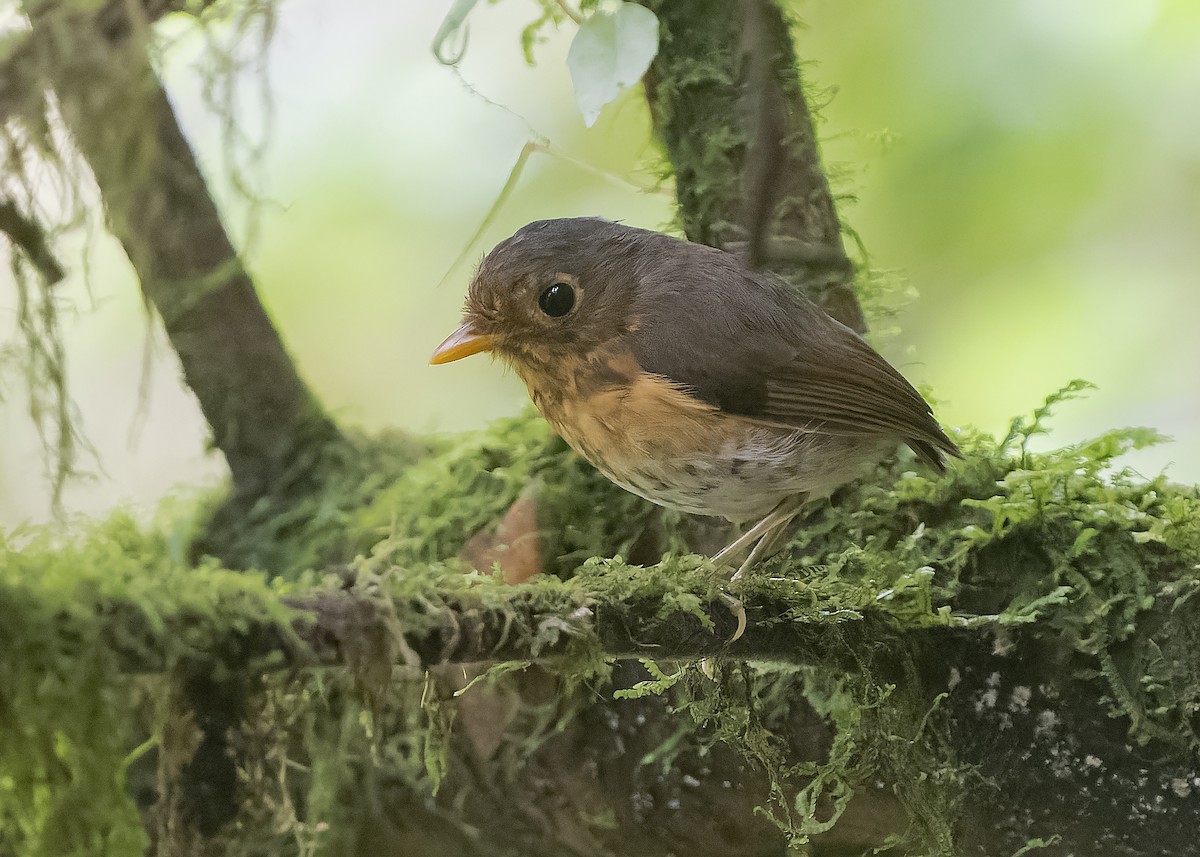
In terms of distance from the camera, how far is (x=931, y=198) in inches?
97.2

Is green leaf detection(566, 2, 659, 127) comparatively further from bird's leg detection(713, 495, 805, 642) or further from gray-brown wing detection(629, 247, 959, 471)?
bird's leg detection(713, 495, 805, 642)

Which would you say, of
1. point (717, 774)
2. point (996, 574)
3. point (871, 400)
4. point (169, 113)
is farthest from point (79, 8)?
point (996, 574)

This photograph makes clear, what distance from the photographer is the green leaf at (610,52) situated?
1.43 m

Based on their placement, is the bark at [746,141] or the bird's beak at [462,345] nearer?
the bird's beak at [462,345]

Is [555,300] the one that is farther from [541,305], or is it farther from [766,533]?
[766,533]

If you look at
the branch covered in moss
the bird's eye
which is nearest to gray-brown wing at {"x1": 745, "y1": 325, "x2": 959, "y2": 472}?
the bird's eye

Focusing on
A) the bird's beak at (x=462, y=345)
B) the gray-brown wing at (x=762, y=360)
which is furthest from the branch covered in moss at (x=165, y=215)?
the gray-brown wing at (x=762, y=360)

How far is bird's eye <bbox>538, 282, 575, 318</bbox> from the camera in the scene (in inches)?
58.9

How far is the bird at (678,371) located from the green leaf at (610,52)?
0.24m

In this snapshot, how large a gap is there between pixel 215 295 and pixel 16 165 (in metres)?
0.56

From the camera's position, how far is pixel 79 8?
2.16 meters

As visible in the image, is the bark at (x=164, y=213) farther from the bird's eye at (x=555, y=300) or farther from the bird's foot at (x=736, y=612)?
the bird's foot at (x=736, y=612)

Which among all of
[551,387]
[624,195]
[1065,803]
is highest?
[624,195]

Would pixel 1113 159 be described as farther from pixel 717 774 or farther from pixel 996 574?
pixel 717 774
